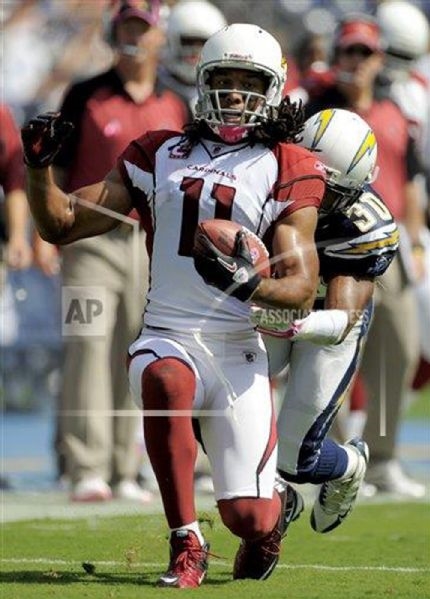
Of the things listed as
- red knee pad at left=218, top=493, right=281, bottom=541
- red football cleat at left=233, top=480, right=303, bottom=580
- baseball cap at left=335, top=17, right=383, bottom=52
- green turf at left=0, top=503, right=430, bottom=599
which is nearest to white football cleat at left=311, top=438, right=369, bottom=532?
green turf at left=0, top=503, right=430, bottom=599

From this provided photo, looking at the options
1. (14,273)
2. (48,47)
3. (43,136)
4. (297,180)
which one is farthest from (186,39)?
(48,47)

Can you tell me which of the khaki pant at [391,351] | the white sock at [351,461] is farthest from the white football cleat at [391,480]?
the white sock at [351,461]

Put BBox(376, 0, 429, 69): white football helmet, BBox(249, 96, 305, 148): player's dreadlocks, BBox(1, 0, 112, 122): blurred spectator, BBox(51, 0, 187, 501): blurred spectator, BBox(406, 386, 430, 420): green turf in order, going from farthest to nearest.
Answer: BBox(1, 0, 112, 122): blurred spectator
BBox(406, 386, 430, 420): green turf
BBox(376, 0, 429, 69): white football helmet
BBox(51, 0, 187, 501): blurred spectator
BBox(249, 96, 305, 148): player's dreadlocks

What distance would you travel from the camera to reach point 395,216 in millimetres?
9562

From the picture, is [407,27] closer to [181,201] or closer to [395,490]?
[395,490]

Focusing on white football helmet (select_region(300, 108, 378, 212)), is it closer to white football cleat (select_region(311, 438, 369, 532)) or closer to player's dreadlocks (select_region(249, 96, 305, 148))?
player's dreadlocks (select_region(249, 96, 305, 148))

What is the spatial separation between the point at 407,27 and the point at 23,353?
4012 mm

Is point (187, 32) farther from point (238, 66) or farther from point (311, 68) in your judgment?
point (238, 66)

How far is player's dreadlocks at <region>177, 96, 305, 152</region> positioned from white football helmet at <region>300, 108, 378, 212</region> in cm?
46

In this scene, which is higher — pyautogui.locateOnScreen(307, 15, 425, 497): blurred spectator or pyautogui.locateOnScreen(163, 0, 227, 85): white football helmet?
pyautogui.locateOnScreen(163, 0, 227, 85): white football helmet

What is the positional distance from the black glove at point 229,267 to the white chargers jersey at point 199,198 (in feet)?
0.97

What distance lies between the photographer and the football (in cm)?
573

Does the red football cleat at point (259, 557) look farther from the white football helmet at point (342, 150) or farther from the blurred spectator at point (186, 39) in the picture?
the blurred spectator at point (186, 39)

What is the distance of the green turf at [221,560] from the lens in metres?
5.88
